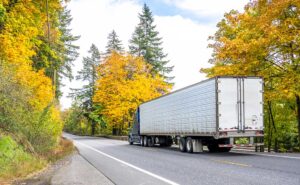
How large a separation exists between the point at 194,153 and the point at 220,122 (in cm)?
380

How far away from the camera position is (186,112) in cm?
2278

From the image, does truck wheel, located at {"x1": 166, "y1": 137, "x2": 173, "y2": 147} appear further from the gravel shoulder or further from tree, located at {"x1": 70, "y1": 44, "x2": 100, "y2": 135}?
tree, located at {"x1": 70, "y1": 44, "x2": 100, "y2": 135}

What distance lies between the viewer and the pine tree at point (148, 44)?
217 feet

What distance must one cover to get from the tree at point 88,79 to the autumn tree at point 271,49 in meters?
55.9

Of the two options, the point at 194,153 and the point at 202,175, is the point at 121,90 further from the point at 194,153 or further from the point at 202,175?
the point at 202,175

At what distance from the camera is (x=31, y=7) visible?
21.4 m

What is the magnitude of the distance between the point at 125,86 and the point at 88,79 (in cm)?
3075

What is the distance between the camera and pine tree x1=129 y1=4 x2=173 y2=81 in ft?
217

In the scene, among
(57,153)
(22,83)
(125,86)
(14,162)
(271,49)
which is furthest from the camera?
(125,86)

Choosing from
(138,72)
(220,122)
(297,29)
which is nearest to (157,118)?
(220,122)

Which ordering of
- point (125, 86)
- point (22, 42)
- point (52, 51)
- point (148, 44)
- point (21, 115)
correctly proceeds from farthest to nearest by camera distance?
point (148, 44) < point (125, 86) < point (52, 51) < point (22, 42) < point (21, 115)

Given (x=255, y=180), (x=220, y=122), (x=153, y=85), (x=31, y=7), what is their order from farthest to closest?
(x=153, y=85), (x=31, y=7), (x=220, y=122), (x=255, y=180)

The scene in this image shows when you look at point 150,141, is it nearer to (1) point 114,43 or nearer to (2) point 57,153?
(2) point 57,153

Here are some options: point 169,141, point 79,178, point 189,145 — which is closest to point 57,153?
point 189,145
